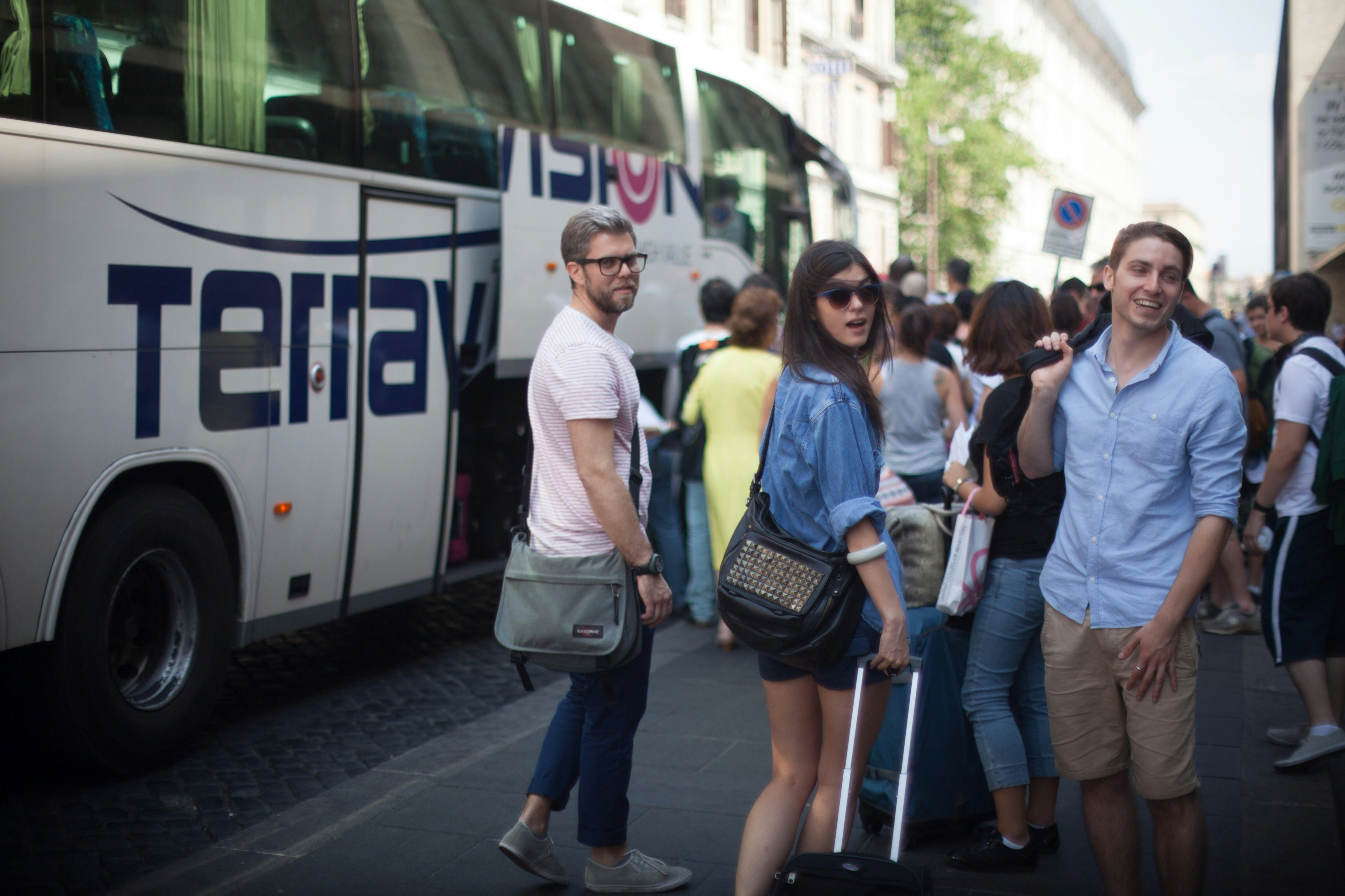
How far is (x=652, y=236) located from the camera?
938cm

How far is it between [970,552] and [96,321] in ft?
11.0

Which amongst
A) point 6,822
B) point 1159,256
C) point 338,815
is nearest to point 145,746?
point 6,822

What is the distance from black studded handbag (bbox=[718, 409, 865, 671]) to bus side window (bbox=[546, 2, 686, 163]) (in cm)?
587

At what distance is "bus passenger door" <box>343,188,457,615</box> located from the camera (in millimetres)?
6469

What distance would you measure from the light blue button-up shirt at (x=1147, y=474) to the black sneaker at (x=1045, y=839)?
122 centimetres

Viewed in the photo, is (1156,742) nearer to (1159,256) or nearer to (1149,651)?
(1149,651)

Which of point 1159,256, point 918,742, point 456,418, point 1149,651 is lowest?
point 918,742

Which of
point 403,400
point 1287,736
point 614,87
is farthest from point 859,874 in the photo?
point 614,87

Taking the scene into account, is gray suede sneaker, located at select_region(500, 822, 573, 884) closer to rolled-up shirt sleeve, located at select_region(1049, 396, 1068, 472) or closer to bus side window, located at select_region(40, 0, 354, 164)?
rolled-up shirt sleeve, located at select_region(1049, 396, 1068, 472)

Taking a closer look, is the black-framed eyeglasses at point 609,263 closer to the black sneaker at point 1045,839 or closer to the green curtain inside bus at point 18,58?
the black sneaker at point 1045,839

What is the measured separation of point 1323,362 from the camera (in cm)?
520

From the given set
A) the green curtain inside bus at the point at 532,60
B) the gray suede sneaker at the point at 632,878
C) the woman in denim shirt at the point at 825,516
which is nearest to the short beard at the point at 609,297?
the woman in denim shirt at the point at 825,516

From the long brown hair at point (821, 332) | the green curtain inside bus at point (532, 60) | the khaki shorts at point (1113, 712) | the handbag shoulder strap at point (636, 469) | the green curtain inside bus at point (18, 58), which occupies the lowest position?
the khaki shorts at point (1113, 712)

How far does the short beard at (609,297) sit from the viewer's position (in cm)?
380
